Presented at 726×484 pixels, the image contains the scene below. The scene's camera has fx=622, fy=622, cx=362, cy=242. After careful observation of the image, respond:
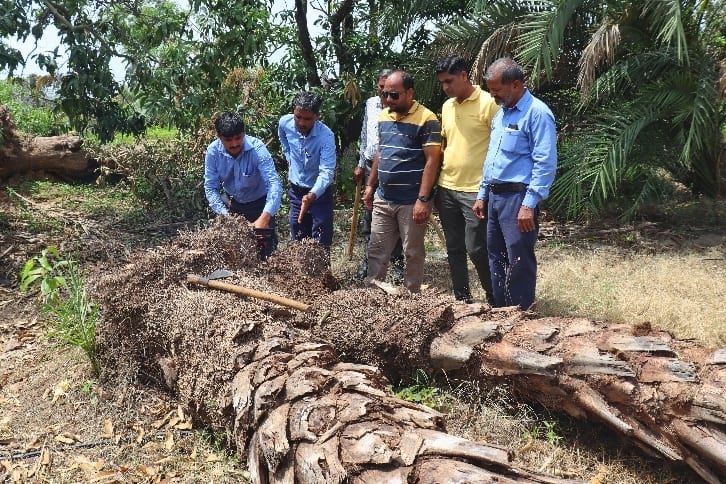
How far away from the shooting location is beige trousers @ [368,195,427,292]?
194 inches

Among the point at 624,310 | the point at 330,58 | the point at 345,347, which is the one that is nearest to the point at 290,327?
the point at 345,347

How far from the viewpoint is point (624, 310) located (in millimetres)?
4816

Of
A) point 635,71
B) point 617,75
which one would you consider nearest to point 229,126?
point 617,75

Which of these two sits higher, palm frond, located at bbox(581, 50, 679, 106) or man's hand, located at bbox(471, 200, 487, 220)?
palm frond, located at bbox(581, 50, 679, 106)

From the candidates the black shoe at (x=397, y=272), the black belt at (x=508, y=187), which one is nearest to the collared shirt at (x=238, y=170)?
the black shoe at (x=397, y=272)

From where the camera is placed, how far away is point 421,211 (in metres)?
4.73

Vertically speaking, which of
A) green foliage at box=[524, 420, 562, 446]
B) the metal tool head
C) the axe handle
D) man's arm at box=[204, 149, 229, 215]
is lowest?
green foliage at box=[524, 420, 562, 446]

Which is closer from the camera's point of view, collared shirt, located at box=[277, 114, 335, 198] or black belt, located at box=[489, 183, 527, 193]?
black belt, located at box=[489, 183, 527, 193]

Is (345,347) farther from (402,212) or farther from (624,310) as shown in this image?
(624,310)

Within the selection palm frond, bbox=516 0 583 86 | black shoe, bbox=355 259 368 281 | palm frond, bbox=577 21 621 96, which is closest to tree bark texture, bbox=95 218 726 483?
black shoe, bbox=355 259 368 281

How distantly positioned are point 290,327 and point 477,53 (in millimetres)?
5582

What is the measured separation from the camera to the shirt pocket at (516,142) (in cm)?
405

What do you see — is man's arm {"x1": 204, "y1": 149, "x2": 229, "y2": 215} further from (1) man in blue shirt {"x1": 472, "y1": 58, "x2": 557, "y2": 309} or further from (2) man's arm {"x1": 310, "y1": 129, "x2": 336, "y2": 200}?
(1) man in blue shirt {"x1": 472, "y1": 58, "x2": 557, "y2": 309}

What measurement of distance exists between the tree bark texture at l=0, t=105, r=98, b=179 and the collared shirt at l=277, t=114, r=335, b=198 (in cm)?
561
